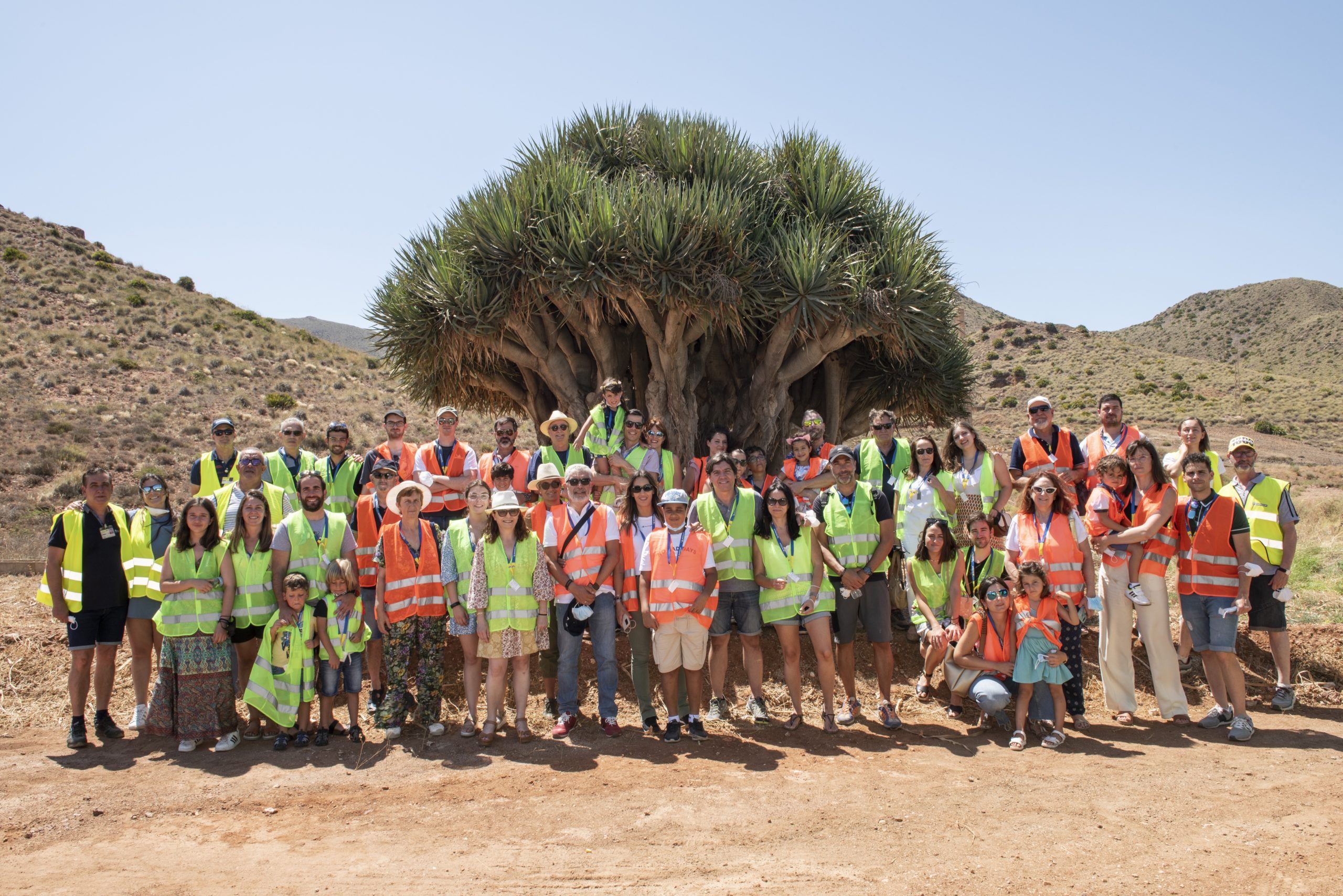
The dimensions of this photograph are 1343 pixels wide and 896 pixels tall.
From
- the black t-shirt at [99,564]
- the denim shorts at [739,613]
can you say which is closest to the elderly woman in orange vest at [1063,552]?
the denim shorts at [739,613]

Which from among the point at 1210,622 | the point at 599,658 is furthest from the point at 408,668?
the point at 1210,622

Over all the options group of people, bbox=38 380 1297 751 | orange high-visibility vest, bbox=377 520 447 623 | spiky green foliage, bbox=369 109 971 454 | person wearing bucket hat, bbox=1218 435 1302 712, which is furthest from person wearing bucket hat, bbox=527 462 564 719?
person wearing bucket hat, bbox=1218 435 1302 712

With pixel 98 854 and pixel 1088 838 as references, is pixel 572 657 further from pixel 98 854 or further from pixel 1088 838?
pixel 1088 838

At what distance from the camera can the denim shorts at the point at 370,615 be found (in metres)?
6.41

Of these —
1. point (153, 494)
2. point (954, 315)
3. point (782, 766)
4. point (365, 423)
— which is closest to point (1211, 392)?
point (954, 315)

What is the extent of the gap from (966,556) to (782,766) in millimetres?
2183

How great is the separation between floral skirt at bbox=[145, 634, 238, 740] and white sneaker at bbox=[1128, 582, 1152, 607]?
21.3 ft

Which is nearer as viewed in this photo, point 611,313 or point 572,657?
point 572,657

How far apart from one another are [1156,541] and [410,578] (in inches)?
213

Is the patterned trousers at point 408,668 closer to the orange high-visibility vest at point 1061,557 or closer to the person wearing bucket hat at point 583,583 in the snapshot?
the person wearing bucket hat at point 583,583

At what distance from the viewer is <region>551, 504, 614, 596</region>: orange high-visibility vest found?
602 centimetres

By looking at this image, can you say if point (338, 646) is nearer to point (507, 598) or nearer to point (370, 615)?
point (370, 615)

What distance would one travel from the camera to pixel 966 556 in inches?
257

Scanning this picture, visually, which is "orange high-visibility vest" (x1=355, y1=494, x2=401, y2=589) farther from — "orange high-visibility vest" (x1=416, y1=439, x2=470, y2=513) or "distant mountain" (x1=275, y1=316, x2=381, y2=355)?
"distant mountain" (x1=275, y1=316, x2=381, y2=355)
